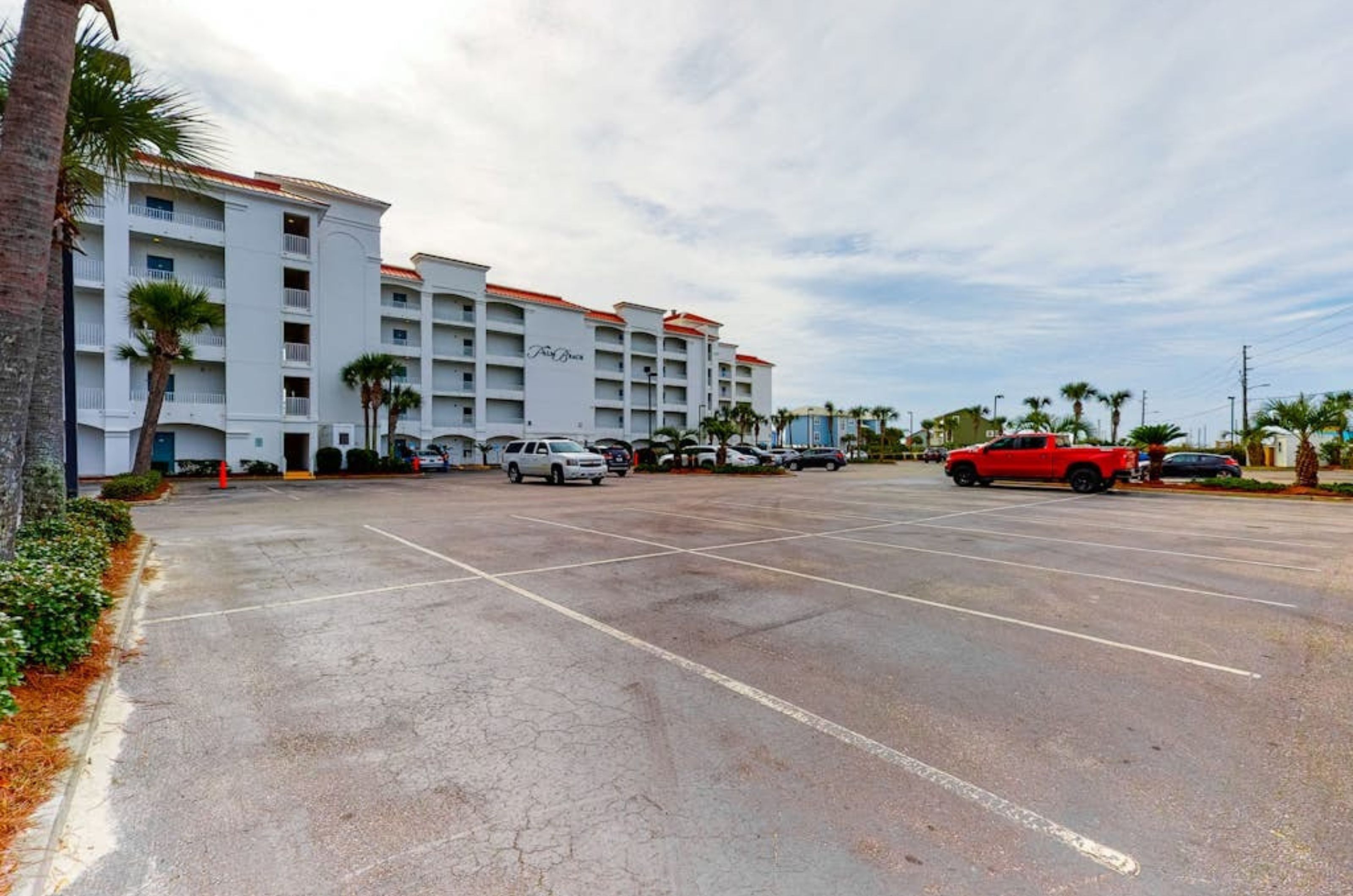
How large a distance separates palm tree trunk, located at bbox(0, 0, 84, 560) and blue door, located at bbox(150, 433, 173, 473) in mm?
33521

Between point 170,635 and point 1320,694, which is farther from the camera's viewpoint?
point 170,635

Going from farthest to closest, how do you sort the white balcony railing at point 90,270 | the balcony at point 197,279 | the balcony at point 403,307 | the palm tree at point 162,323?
the balcony at point 403,307
the balcony at point 197,279
the white balcony railing at point 90,270
the palm tree at point 162,323

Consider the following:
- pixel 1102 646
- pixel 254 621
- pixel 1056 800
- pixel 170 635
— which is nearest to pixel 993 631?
pixel 1102 646

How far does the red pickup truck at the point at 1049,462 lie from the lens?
67.5 ft

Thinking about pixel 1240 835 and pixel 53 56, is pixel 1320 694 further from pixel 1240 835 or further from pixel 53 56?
pixel 53 56

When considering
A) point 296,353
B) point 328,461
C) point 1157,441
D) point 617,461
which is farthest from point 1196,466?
point 296,353

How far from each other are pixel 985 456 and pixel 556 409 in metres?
34.9

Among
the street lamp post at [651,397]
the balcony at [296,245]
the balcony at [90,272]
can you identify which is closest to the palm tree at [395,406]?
the balcony at [296,245]

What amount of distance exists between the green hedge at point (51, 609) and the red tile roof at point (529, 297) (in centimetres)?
4474

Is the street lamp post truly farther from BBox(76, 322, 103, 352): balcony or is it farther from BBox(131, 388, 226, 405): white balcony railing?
BBox(76, 322, 103, 352): balcony

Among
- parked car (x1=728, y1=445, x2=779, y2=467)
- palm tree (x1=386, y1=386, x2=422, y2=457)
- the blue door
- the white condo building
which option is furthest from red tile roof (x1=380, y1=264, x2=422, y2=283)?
parked car (x1=728, y1=445, x2=779, y2=467)

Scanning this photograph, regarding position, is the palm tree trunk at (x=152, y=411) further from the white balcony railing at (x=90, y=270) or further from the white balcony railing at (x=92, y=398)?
the white balcony railing at (x=90, y=270)

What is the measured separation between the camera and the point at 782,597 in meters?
6.60

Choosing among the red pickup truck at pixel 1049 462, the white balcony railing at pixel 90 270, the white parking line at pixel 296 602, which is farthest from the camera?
the white balcony railing at pixel 90 270
